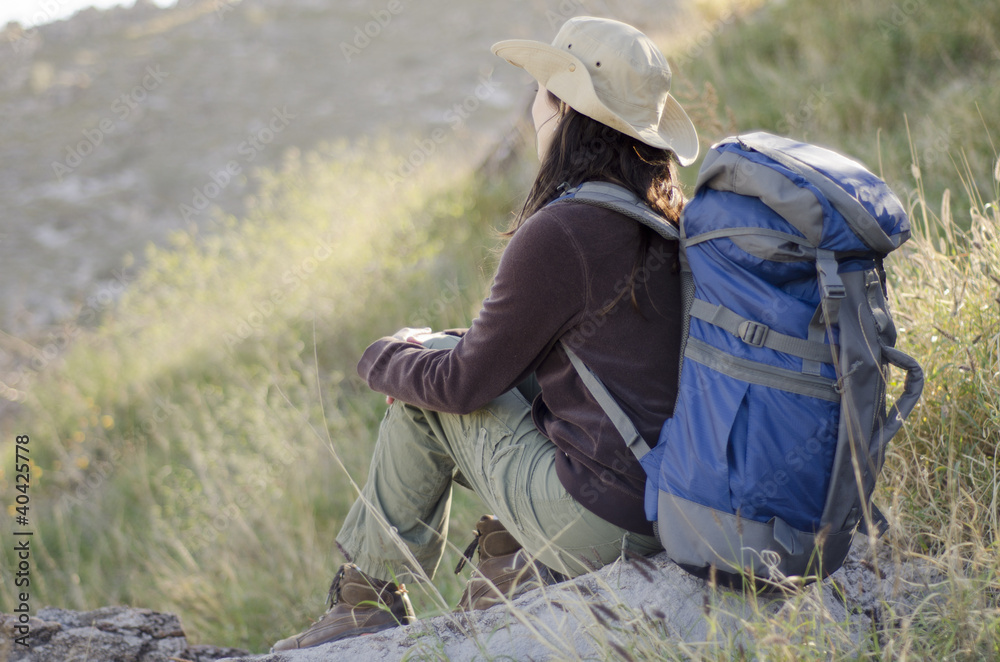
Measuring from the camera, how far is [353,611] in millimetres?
2029

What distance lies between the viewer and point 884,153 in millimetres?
4152

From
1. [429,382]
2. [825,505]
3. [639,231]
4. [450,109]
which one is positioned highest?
[639,231]

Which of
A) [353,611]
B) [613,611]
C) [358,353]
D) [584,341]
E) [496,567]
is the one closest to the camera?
[613,611]

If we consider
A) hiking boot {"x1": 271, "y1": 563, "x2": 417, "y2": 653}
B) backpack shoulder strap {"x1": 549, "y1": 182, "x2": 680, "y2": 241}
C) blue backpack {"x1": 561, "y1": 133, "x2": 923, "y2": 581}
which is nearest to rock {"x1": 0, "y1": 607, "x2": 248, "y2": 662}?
hiking boot {"x1": 271, "y1": 563, "x2": 417, "y2": 653}

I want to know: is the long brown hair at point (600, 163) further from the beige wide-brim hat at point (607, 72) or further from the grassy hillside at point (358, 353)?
the grassy hillside at point (358, 353)

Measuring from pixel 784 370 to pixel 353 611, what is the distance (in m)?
1.40

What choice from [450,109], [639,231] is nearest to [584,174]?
[639,231]

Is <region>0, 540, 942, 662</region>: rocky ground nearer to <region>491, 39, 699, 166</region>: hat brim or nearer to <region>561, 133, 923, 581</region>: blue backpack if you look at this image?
<region>561, 133, 923, 581</region>: blue backpack

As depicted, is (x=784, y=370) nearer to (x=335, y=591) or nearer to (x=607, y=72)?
(x=607, y=72)

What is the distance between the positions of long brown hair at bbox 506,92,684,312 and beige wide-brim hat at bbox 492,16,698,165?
5cm

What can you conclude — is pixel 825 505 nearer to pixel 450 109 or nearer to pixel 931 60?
pixel 931 60

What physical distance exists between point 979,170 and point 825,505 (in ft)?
9.01

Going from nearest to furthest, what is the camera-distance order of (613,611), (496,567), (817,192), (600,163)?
(817,192) < (613,611) < (600,163) < (496,567)

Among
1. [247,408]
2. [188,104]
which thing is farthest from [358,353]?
[188,104]
